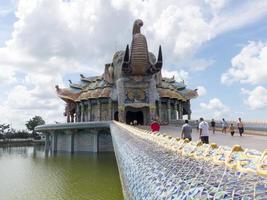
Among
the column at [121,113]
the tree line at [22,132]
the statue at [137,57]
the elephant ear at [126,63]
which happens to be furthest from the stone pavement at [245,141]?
the tree line at [22,132]

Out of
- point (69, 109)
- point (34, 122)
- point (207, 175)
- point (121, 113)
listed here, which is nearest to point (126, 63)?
point (121, 113)

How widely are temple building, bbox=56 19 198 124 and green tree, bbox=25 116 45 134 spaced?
125 ft

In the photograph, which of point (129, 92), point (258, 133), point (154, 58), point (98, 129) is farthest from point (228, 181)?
point (154, 58)

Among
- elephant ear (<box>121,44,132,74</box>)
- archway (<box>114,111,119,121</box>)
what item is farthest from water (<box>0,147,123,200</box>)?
archway (<box>114,111,119,121</box>)

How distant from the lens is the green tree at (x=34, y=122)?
289ft

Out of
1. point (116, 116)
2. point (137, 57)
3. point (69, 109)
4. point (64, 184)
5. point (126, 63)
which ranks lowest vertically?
point (64, 184)

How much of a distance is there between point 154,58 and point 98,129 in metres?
13.8

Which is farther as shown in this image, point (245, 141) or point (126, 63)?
point (126, 63)

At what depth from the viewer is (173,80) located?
54.1m

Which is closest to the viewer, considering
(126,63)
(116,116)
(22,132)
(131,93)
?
(126,63)

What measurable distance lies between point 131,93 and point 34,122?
55.3m

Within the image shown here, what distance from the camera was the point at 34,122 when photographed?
291 ft

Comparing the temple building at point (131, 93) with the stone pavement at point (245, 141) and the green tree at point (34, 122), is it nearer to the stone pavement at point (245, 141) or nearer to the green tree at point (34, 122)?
the stone pavement at point (245, 141)

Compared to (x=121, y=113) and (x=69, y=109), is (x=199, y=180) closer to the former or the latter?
(x=121, y=113)
